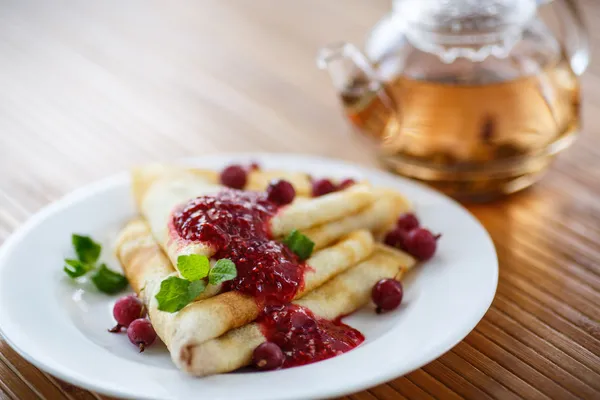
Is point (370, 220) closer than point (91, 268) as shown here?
No

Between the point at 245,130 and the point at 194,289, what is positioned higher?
the point at 194,289

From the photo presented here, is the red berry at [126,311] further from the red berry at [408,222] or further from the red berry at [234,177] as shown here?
the red berry at [408,222]

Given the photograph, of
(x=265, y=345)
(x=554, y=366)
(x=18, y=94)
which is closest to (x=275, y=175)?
(x=265, y=345)

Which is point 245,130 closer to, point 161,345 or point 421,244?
point 421,244

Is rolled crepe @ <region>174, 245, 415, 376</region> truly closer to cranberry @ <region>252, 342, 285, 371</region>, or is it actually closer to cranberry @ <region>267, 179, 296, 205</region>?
cranberry @ <region>252, 342, 285, 371</region>

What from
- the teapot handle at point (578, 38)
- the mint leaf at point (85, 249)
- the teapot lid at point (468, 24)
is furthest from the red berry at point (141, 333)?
the teapot handle at point (578, 38)

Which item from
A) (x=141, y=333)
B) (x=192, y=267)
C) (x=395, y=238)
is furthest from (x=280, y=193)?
(x=141, y=333)

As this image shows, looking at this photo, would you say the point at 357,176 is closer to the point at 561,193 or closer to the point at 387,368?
the point at 561,193

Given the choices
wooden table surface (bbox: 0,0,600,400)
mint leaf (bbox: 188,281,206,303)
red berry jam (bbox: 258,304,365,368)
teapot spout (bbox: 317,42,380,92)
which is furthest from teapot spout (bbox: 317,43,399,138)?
mint leaf (bbox: 188,281,206,303)
